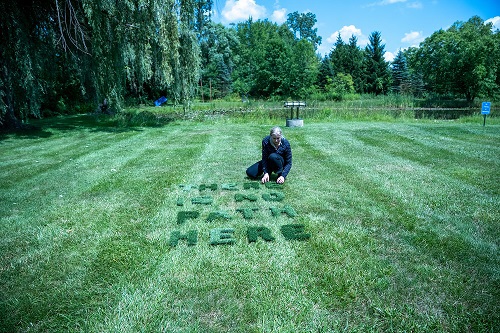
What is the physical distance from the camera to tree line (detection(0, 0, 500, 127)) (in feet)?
28.9

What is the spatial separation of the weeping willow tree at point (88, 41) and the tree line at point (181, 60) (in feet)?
0.11

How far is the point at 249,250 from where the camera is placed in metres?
2.83

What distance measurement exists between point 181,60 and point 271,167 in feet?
28.4

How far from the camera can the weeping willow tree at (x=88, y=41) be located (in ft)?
27.3

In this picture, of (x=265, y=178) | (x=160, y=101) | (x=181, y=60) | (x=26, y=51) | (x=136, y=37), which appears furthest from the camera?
(x=160, y=101)

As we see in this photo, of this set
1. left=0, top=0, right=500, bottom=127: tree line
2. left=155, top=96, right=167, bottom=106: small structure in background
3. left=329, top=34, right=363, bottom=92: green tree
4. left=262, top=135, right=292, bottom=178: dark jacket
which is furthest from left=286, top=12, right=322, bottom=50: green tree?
left=262, top=135, right=292, bottom=178: dark jacket

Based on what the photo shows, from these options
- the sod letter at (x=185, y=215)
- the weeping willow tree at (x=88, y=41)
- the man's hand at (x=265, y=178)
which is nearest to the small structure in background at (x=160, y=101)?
the weeping willow tree at (x=88, y=41)

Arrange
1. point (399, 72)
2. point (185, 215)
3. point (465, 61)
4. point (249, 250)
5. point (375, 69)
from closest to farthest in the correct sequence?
point (249, 250) → point (185, 215) → point (465, 61) → point (375, 69) → point (399, 72)

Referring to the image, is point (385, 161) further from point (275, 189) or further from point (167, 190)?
point (167, 190)

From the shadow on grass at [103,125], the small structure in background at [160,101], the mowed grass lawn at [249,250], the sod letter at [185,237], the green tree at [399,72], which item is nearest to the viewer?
the mowed grass lawn at [249,250]

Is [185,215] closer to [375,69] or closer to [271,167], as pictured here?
[271,167]

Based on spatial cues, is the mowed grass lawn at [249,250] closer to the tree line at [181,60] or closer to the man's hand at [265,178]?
the man's hand at [265,178]

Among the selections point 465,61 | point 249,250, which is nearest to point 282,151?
point 249,250

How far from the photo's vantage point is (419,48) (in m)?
36.1
